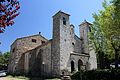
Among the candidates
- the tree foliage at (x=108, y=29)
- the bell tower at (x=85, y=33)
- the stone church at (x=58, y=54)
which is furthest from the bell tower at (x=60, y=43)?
the tree foliage at (x=108, y=29)

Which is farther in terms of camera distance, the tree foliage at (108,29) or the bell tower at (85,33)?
the bell tower at (85,33)

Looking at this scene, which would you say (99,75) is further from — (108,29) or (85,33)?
(85,33)

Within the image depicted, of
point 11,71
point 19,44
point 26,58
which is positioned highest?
point 19,44

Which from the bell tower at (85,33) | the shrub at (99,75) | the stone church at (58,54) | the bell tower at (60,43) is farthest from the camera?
the bell tower at (85,33)

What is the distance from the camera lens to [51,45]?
117ft

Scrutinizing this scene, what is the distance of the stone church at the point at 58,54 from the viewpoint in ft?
112

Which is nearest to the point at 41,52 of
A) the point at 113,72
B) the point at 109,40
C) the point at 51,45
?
the point at 51,45

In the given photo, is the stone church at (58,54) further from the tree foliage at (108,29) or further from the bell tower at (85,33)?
the tree foliage at (108,29)

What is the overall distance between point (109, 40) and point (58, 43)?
1117 centimetres

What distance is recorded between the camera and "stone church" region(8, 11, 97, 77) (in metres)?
34.0

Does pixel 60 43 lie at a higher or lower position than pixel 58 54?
higher

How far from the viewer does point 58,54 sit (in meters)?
33.8

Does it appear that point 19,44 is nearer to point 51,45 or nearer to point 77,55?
point 51,45

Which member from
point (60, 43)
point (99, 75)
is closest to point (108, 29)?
point (99, 75)
